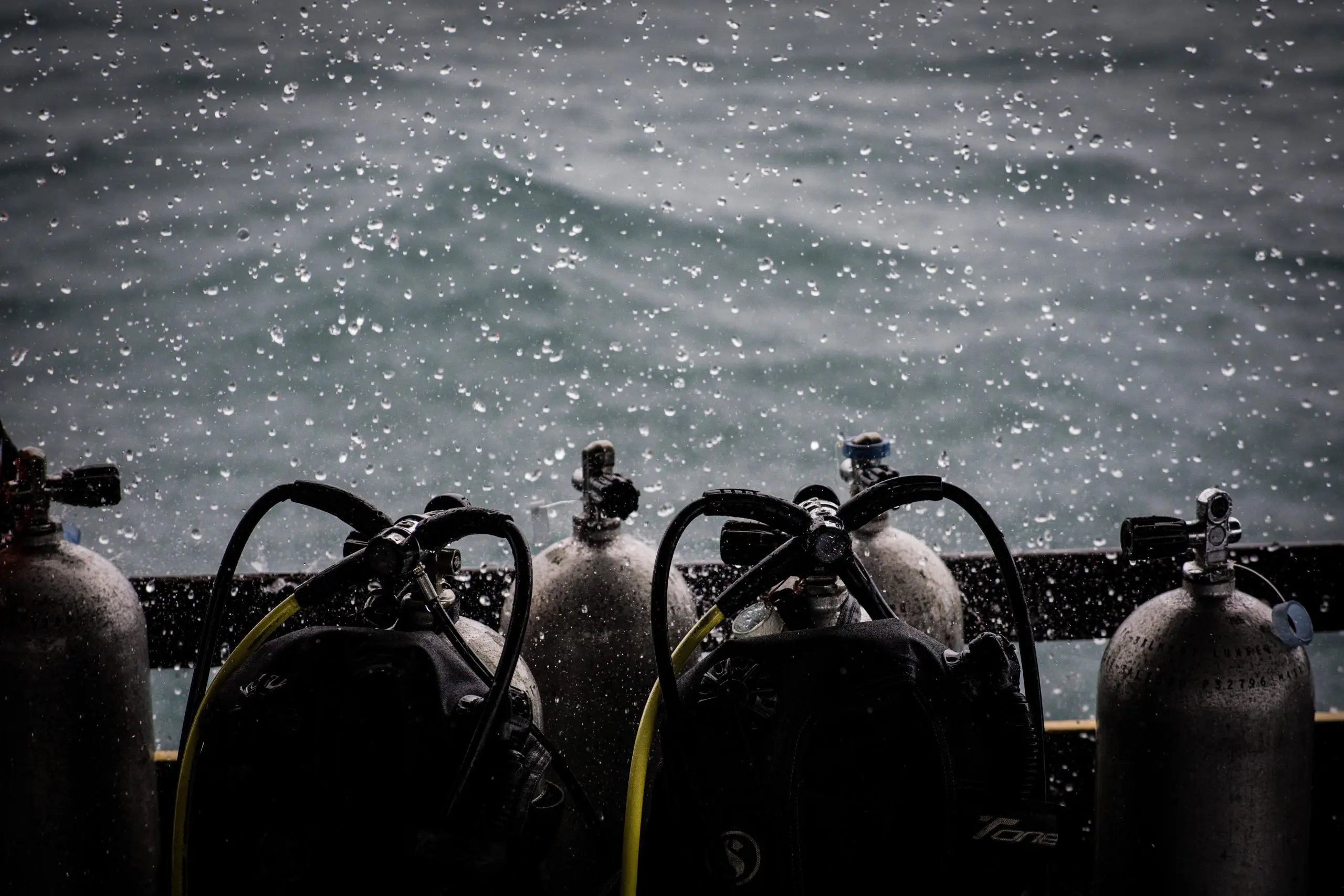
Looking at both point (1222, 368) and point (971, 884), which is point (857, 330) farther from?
point (971, 884)

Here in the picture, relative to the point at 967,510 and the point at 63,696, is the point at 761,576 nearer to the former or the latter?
the point at 967,510

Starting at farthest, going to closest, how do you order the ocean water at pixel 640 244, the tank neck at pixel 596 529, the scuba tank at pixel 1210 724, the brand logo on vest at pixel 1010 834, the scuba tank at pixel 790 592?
1. the ocean water at pixel 640 244
2. the tank neck at pixel 596 529
3. the scuba tank at pixel 1210 724
4. the scuba tank at pixel 790 592
5. the brand logo on vest at pixel 1010 834

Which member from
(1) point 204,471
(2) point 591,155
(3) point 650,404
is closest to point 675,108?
(2) point 591,155

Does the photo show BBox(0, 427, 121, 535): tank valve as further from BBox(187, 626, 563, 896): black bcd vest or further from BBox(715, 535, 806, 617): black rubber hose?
BBox(715, 535, 806, 617): black rubber hose

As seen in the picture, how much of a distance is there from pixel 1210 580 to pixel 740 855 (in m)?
0.49

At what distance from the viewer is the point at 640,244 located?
80.2 inches

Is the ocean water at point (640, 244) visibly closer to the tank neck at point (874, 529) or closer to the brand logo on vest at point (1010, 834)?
the tank neck at point (874, 529)

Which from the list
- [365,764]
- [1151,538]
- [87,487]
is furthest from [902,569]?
[87,487]

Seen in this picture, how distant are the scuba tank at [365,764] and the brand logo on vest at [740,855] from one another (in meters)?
0.13

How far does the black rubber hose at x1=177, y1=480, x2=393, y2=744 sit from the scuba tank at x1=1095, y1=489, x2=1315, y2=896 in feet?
1.93

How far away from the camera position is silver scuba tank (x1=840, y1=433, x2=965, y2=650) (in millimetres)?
1031

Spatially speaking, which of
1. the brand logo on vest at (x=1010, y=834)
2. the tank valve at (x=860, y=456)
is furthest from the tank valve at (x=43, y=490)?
the brand logo on vest at (x=1010, y=834)

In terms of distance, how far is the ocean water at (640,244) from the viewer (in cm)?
195

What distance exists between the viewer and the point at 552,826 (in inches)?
30.4
